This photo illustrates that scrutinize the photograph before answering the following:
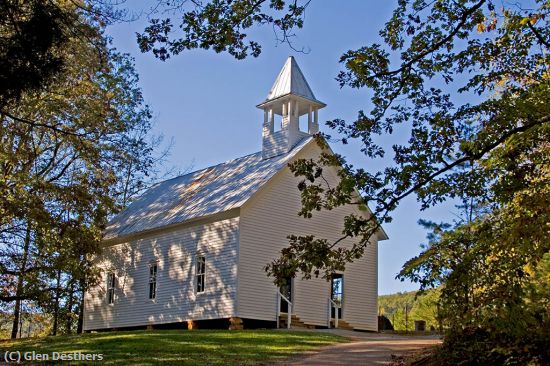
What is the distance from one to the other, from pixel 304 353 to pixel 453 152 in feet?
24.3

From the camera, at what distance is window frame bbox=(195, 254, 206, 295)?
25.3 m

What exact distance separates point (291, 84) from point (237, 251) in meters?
7.85

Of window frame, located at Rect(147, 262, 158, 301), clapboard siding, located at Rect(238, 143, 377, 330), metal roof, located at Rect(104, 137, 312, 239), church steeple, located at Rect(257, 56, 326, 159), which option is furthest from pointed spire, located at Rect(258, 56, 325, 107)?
window frame, located at Rect(147, 262, 158, 301)

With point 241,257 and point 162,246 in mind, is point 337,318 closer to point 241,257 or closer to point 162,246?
point 241,257

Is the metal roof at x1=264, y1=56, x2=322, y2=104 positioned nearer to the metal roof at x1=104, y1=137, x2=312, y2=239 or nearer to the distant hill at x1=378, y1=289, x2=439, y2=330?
the metal roof at x1=104, y1=137, x2=312, y2=239

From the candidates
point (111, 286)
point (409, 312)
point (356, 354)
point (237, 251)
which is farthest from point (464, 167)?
point (409, 312)

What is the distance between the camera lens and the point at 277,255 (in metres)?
24.9

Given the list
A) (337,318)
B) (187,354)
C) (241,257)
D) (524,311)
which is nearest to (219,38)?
(524,311)

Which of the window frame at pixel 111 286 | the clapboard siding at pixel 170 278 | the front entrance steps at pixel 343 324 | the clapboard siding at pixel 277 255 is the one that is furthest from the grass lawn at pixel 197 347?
the window frame at pixel 111 286

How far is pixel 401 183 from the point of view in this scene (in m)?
10.3

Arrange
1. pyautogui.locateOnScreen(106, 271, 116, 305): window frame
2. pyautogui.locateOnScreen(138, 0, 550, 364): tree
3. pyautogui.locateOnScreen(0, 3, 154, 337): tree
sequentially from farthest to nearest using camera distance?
pyautogui.locateOnScreen(106, 271, 116, 305): window frame → pyautogui.locateOnScreen(0, 3, 154, 337): tree → pyautogui.locateOnScreen(138, 0, 550, 364): tree

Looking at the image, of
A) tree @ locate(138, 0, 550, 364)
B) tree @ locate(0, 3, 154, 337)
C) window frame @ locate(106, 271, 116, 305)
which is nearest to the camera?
tree @ locate(138, 0, 550, 364)

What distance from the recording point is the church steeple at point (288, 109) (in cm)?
2770

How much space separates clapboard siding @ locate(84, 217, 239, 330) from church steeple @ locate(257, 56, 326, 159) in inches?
184
